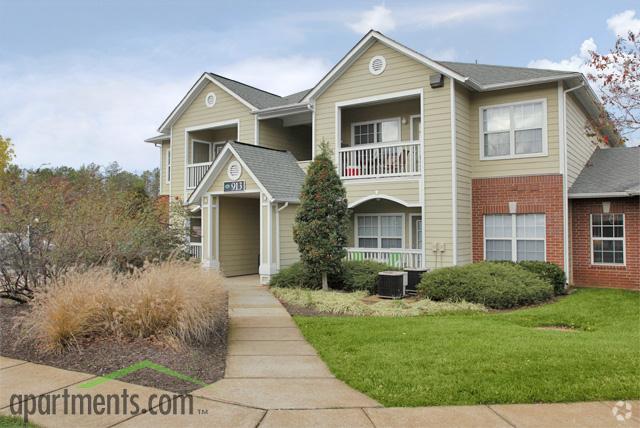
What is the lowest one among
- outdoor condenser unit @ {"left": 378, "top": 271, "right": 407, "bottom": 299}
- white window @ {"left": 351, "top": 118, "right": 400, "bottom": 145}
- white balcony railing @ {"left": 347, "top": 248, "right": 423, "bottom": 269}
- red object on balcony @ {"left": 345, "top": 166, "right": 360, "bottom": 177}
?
outdoor condenser unit @ {"left": 378, "top": 271, "right": 407, "bottom": 299}

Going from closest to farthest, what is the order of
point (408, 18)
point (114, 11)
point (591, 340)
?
point (591, 340) → point (114, 11) → point (408, 18)

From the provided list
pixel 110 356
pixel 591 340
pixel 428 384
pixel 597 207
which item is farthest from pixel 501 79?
pixel 110 356

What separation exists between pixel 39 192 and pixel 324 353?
290 inches

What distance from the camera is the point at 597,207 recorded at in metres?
14.5

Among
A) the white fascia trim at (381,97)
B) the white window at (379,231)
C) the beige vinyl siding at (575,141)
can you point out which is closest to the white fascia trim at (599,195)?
the beige vinyl siding at (575,141)

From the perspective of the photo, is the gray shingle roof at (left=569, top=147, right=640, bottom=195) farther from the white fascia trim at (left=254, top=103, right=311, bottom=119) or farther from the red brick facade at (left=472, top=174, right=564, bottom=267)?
the white fascia trim at (left=254, top=103, right=311, bottom=119)

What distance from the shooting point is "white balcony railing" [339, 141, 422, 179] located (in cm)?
1509

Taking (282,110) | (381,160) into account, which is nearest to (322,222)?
(381,160)

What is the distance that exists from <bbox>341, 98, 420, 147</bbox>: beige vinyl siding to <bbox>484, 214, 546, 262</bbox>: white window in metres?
4.30

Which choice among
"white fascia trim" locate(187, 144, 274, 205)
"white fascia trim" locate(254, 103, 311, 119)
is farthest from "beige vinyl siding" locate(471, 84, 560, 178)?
"white fascia trim" locate(187, 144, 274, 205)

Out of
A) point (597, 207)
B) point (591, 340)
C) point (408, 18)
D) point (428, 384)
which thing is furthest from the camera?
point (408, 18)

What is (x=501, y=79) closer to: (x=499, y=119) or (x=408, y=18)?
(x=499, y=119)

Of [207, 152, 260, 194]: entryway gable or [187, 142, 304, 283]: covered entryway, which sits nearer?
[187, 142, 304, 283]: covered entryway

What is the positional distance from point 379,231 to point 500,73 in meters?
6.67
